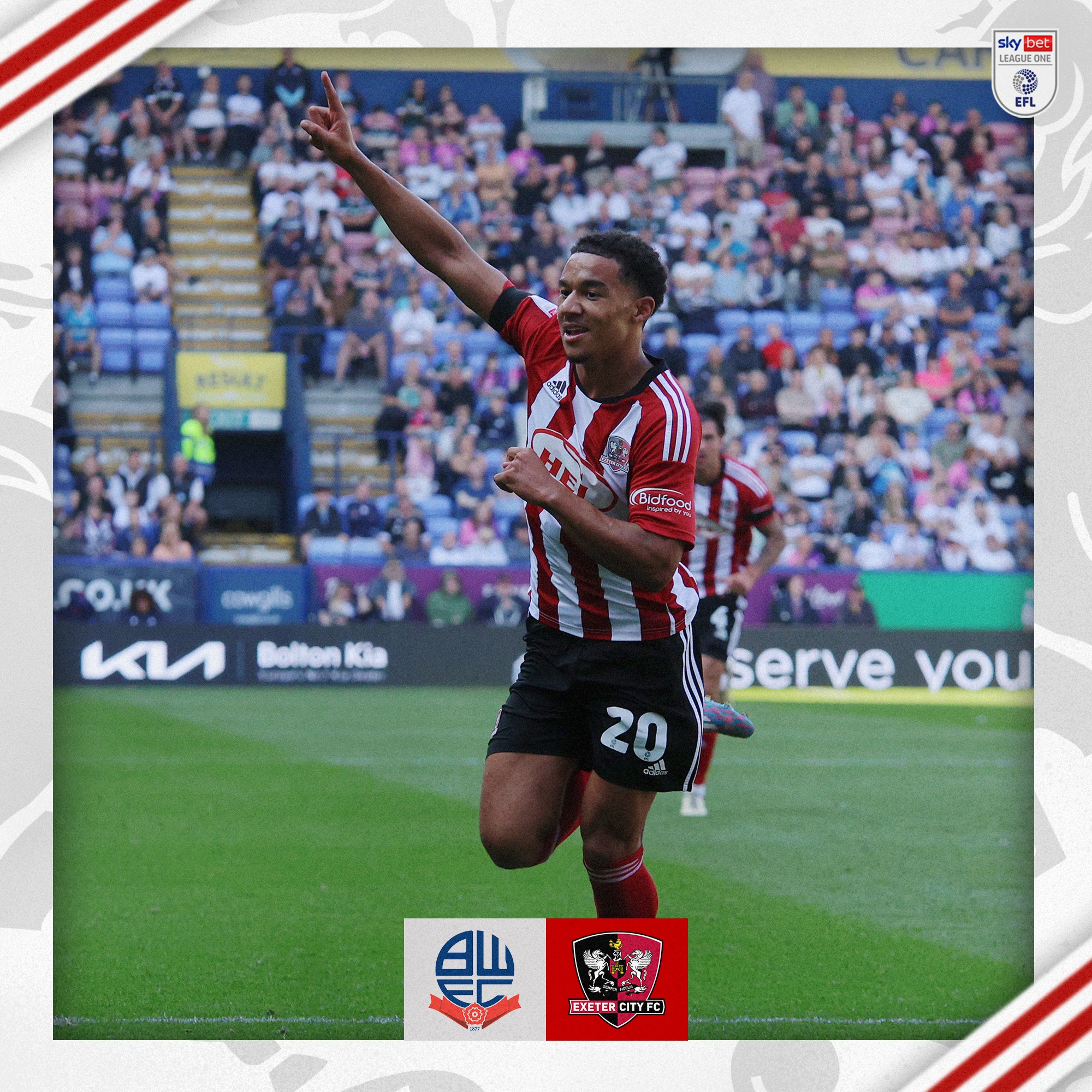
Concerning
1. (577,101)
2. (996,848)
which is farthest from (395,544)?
(996,848)

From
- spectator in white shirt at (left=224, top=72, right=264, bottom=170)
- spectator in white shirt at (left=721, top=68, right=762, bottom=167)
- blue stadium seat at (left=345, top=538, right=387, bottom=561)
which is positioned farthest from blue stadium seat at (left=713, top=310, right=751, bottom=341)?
spectator in white shirt at (left=224, top=72, right=264, bottom=170)

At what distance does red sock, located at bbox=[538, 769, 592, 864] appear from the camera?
4000 mm

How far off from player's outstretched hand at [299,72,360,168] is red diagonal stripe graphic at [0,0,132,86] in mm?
550

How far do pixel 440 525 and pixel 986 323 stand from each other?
5.33m

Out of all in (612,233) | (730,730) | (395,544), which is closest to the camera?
(612,233)

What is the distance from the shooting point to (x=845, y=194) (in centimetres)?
1438

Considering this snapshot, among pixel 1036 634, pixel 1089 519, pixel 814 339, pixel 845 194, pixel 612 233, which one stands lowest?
pixel 1036 634

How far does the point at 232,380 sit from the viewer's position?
14.5 m

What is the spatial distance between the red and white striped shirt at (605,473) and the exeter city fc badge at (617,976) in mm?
761

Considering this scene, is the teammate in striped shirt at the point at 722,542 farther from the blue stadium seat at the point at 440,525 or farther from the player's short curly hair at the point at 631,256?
the blue stadium seat at the point at 440,525

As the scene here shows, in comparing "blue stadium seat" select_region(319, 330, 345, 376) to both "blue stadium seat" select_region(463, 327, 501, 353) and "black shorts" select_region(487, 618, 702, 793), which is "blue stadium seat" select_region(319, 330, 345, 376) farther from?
"black shorts" select_region(487, 618, 702, 793)

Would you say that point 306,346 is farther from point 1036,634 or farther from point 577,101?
point 1036,634

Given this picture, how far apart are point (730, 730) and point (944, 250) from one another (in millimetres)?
10258

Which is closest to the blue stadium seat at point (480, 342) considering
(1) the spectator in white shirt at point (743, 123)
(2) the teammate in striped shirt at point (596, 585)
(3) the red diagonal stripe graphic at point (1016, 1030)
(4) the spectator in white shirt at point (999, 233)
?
A: (1) the spectator in white shirt at point (743, 123)
